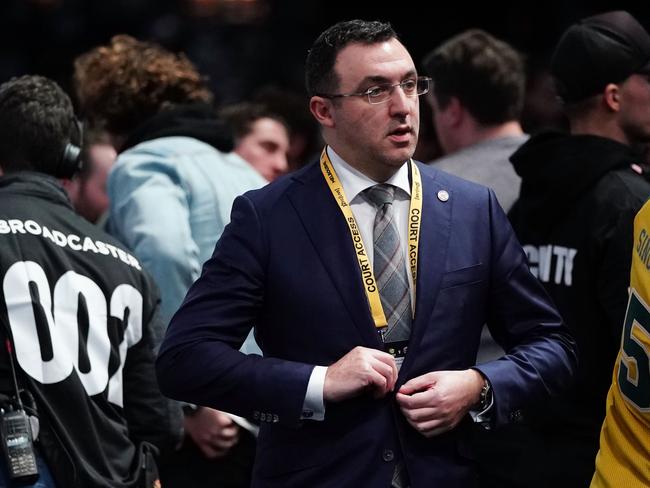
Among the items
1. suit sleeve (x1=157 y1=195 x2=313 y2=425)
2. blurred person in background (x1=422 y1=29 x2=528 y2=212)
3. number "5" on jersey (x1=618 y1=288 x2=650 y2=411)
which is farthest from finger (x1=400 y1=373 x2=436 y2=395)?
blurred person in background (x1=422 y1=29 x2=528 y2=212)

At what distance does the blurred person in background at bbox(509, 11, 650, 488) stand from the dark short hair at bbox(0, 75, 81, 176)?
1.51 metres

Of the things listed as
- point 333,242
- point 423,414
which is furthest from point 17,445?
point 423,414

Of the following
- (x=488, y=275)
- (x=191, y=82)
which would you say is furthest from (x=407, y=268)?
(x=191, y=82)

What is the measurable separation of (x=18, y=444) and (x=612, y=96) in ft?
7.05

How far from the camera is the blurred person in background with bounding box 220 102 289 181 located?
6094mm

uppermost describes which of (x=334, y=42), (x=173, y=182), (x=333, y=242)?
(x=334, y=42)

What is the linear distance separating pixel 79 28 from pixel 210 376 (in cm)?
1004

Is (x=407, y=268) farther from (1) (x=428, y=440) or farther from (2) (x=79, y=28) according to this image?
(2) (x=79, y=28)

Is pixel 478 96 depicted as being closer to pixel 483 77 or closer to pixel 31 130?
pixel 483 77

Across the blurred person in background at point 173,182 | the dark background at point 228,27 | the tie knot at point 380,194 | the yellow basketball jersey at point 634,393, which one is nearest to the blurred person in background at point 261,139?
the blurred person in background at point 173,182

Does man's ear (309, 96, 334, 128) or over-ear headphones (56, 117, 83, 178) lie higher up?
man's ear (309, 96, 334, 128)

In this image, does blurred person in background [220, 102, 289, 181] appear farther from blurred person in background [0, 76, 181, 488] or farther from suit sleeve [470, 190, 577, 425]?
suit sleeve [470, 190, 577, 425]

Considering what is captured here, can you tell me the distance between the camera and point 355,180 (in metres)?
3.28

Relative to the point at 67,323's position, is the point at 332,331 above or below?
above
